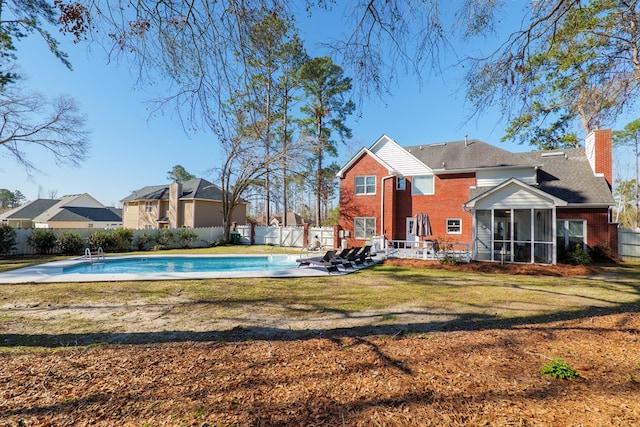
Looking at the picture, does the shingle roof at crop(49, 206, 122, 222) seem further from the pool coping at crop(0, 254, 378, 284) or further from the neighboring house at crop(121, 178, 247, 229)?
the pool coping at crop(0, 254, 378, 284)

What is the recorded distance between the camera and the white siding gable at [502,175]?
659 inches

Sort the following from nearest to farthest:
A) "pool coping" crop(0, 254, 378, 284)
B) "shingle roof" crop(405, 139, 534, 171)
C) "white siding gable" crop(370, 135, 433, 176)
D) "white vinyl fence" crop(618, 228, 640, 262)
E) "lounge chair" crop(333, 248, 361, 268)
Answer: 1. "pool coping" crop(0, 254, 378, 284)
2. "lounge chair" crop(333, 248, 361, 268)
3. "white vinyl fence" crop(618, 228, 640, 262)
4. "shingle roof" crop(405, 139, 534, 171)
5. "white siding gable" crop(370, 135, 433, 176)

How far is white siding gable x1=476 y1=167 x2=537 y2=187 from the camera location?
16.8 m

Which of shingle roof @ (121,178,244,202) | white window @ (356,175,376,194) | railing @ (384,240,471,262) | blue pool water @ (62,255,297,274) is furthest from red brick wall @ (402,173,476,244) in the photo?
shingle roof @ (121,178,244,202)

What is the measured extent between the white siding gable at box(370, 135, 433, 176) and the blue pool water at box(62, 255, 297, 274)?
1058 cm

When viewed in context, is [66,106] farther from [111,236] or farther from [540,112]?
[540,112]

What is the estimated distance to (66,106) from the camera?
20.7 meters

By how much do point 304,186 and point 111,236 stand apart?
1558 centimetres

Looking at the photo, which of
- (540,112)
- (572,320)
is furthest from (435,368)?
(540,112)

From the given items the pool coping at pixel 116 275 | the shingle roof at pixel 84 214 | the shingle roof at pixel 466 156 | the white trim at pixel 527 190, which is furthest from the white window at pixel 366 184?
the shingle roof at pixel 84 214

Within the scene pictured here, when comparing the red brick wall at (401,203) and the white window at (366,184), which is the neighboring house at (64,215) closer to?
the red brick wall at (401,203)

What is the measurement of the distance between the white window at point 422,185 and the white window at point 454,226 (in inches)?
92.8

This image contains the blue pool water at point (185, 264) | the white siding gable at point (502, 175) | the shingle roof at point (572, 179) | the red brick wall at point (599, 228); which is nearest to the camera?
the blue pool water at point (185, 264)

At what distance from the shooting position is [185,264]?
1576 cm
